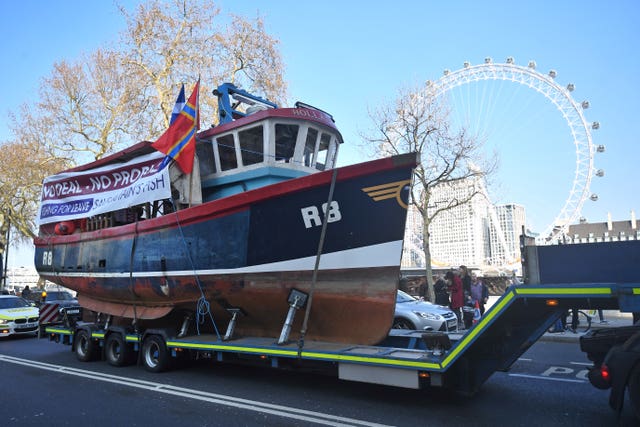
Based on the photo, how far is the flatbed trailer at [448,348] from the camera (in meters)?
4.45

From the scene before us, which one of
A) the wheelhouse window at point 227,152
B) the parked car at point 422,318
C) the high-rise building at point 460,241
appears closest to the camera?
the wheelhouse window at point 227,152

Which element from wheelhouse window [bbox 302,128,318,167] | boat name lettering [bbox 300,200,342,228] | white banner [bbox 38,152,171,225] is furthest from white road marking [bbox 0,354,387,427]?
wheelhouse window [bbox 302,128,318,167]

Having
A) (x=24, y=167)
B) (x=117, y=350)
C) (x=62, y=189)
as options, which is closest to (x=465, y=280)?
(x=117, y=350)

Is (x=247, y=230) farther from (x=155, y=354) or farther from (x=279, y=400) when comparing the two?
(x=155, y=354)

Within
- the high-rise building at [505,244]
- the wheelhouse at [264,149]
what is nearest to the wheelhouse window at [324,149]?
the wheelhouse at [264,149]

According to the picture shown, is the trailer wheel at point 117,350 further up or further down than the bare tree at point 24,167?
further down

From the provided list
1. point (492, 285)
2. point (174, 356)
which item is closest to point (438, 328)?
point (174, 356)

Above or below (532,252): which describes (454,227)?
above

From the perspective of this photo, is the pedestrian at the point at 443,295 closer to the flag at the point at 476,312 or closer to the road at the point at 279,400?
the flag at the point at 476,312

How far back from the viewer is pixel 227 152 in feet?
28.8

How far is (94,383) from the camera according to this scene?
7.50 m

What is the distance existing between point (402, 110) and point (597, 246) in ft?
56.5

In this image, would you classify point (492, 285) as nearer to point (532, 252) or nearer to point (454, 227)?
point (532, 252)

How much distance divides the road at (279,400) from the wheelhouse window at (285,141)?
3.78 meters
